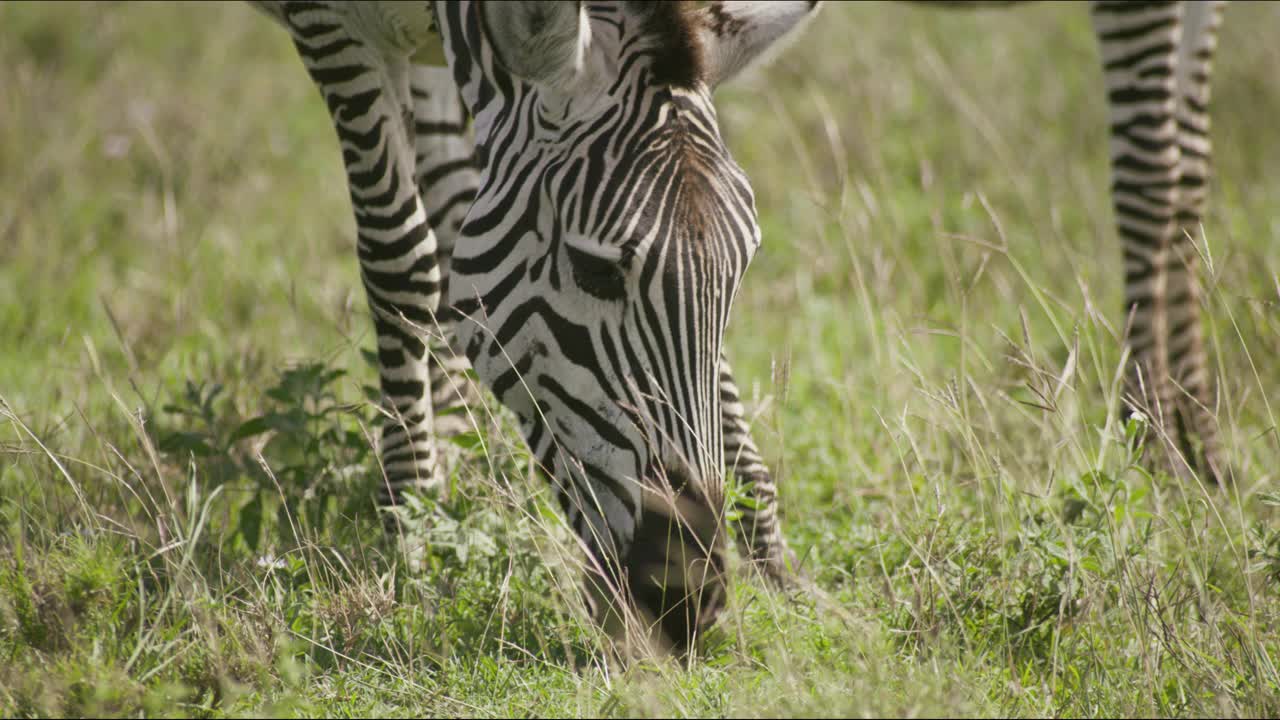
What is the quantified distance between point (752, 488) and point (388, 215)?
1537mm

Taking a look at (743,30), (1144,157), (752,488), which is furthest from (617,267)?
(1144,157)

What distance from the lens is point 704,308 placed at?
265 centimetres

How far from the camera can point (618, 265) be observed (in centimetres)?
263

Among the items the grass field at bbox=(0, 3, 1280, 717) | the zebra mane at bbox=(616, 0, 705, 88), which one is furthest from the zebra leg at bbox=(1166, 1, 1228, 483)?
the zebra mane at bbox=(616, 0, 705, 88)

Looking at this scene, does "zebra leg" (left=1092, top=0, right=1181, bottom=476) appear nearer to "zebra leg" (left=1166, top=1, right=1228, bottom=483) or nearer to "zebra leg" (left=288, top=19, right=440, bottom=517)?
"zebra leg" (left=1166, top=1, right=1228, bottom=483)

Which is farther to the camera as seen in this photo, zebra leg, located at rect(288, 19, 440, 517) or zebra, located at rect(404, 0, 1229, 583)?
zebra, located at rect(404, 0, 1229, 583)

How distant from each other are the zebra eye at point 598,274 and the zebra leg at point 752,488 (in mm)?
1029

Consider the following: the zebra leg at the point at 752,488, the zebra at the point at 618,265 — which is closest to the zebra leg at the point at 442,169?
the zebra leg at the point at 752,488

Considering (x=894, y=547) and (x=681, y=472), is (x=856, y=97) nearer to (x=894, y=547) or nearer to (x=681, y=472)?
(x=894, y=547)

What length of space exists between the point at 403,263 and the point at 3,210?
430cm

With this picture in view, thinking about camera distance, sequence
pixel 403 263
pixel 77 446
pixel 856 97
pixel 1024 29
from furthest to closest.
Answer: pixel 1024 29 < pixel 856 97 < pixel 77 446 < pixel 403 263

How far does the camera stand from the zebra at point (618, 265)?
2.65m

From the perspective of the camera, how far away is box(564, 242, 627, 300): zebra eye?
265 cm

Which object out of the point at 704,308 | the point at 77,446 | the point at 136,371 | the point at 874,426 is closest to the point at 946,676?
the point at 704,308
